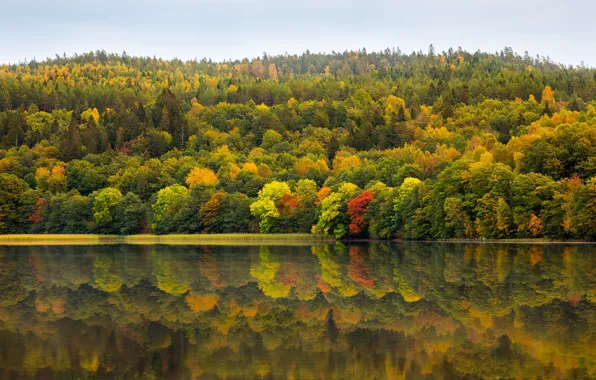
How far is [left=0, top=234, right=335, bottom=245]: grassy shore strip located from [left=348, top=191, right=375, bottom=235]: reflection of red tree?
12.8 feet

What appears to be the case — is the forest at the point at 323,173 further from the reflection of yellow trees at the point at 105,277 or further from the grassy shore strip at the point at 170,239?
the reflection of yellow trees at the point at 105,277

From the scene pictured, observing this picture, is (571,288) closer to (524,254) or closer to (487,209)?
(524,254)

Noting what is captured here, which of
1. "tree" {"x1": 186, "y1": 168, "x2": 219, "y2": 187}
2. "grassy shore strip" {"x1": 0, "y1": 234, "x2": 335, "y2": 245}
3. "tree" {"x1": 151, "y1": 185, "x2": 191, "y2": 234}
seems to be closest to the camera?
"grassy shore strip" {"x1": 0, "y1": 234, "x2": 335, "y2": 245}

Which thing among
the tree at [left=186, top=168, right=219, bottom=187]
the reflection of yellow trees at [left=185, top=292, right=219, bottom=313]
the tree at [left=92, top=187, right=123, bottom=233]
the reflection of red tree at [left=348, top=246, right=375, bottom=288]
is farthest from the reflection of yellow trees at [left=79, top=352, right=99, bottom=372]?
the tree at [left=186, top=168, right=219, bottom=187]

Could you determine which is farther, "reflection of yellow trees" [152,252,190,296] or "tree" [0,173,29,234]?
"tree" [0,173,29,234]

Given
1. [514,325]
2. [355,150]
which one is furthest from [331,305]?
[355,150]

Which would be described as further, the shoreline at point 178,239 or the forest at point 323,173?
the shoreline at point 178,239

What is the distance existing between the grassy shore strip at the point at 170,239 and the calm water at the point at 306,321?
50156mm

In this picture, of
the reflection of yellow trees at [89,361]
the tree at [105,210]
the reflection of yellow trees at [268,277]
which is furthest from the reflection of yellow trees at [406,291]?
the tree at [105,210]

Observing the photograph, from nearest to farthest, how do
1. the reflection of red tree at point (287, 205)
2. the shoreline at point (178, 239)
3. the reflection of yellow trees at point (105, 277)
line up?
the reflection of yellow trees at point (105, 277)
the shoreline at point (178, 239)
the reflection of red tree at point (287, 205)

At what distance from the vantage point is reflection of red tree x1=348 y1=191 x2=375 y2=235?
106312 millimetres

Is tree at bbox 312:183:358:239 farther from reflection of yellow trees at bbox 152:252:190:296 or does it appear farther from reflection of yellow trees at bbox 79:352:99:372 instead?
reflection of yellow trees at bbox 79:352:99:372

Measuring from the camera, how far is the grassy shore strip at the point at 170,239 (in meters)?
108

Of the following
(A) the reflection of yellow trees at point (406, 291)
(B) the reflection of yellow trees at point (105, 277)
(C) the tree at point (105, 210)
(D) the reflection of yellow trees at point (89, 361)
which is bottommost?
(C) the tree at point (105, 210)
